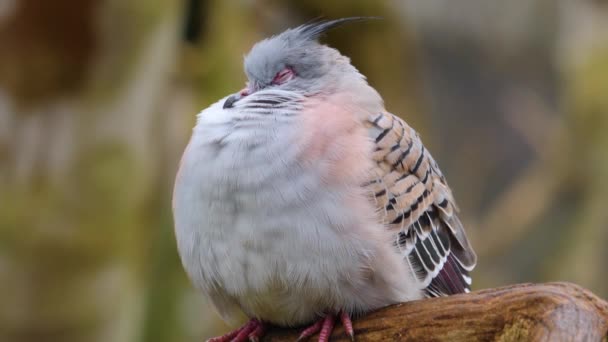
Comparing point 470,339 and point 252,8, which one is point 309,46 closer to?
point 470,339

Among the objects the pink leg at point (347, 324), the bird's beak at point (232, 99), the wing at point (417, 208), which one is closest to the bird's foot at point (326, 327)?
the pink leg at point (347, 324)

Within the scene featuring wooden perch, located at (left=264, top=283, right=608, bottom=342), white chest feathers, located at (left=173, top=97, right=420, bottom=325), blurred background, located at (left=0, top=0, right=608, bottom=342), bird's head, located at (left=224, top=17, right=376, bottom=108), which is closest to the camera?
wooden perch, located at (left=264, top=283, right=608, bottom=342)

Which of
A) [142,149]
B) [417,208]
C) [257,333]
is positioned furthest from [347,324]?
[142,149]

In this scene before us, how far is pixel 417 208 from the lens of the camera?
13.2ft

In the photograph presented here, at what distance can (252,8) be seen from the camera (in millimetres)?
6258

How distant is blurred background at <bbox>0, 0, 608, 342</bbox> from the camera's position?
5.39m

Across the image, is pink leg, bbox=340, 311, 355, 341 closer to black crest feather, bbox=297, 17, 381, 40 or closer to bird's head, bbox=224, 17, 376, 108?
bird's head, bbox=224, 17, 376, 108

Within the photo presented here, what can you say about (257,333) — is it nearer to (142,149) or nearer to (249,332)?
(249,332)

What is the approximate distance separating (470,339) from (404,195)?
0.81 metres

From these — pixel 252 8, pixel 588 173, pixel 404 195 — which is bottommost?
pixel 588 173

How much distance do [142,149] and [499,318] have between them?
300 centimetres

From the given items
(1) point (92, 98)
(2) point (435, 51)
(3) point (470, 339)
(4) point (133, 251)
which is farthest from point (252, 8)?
(2) point (435, 51)

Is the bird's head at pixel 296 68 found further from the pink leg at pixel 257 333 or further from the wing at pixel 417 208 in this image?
the pink leg at pixel 257 333

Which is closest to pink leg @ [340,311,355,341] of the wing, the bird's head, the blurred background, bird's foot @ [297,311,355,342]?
bird's foot @ [297,311,355,342]
